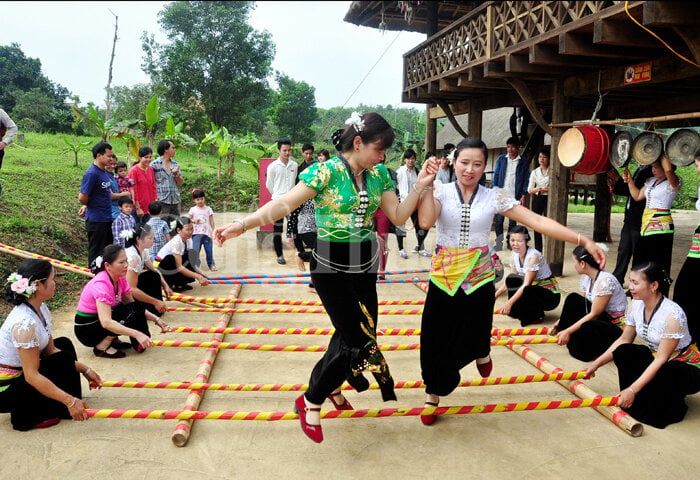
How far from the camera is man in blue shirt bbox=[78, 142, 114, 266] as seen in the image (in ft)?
17.8

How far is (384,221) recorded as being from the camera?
6.55 metres

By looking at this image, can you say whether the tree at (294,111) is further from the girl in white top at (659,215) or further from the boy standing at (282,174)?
the girl in white top at (659,215)

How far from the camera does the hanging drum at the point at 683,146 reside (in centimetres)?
485

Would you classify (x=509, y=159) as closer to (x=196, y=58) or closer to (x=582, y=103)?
(x=582, y=103)

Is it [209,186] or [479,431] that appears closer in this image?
[479,431]

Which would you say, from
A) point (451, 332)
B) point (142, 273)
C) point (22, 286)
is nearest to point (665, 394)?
point (451, 332)

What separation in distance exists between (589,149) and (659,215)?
1116mm

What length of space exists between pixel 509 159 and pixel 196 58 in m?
20.3

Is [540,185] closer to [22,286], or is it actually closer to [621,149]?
[621,149]

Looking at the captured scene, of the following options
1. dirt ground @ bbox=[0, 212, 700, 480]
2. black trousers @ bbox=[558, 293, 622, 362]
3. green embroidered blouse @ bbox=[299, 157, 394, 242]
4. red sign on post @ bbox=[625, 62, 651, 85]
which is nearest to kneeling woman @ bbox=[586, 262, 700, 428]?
dirt ground @ bbox=[0, 212, 700, 480]

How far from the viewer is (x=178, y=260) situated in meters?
5.73

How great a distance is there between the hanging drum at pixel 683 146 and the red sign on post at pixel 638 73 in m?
0.87

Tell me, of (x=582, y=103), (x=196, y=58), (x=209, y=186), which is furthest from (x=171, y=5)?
(x=582, y=103)

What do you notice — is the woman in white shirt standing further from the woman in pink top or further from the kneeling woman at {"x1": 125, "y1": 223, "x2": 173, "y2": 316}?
the kneeling woman at {"x1": 125, "y1": 223, "x2": 173, "y2": 316}
